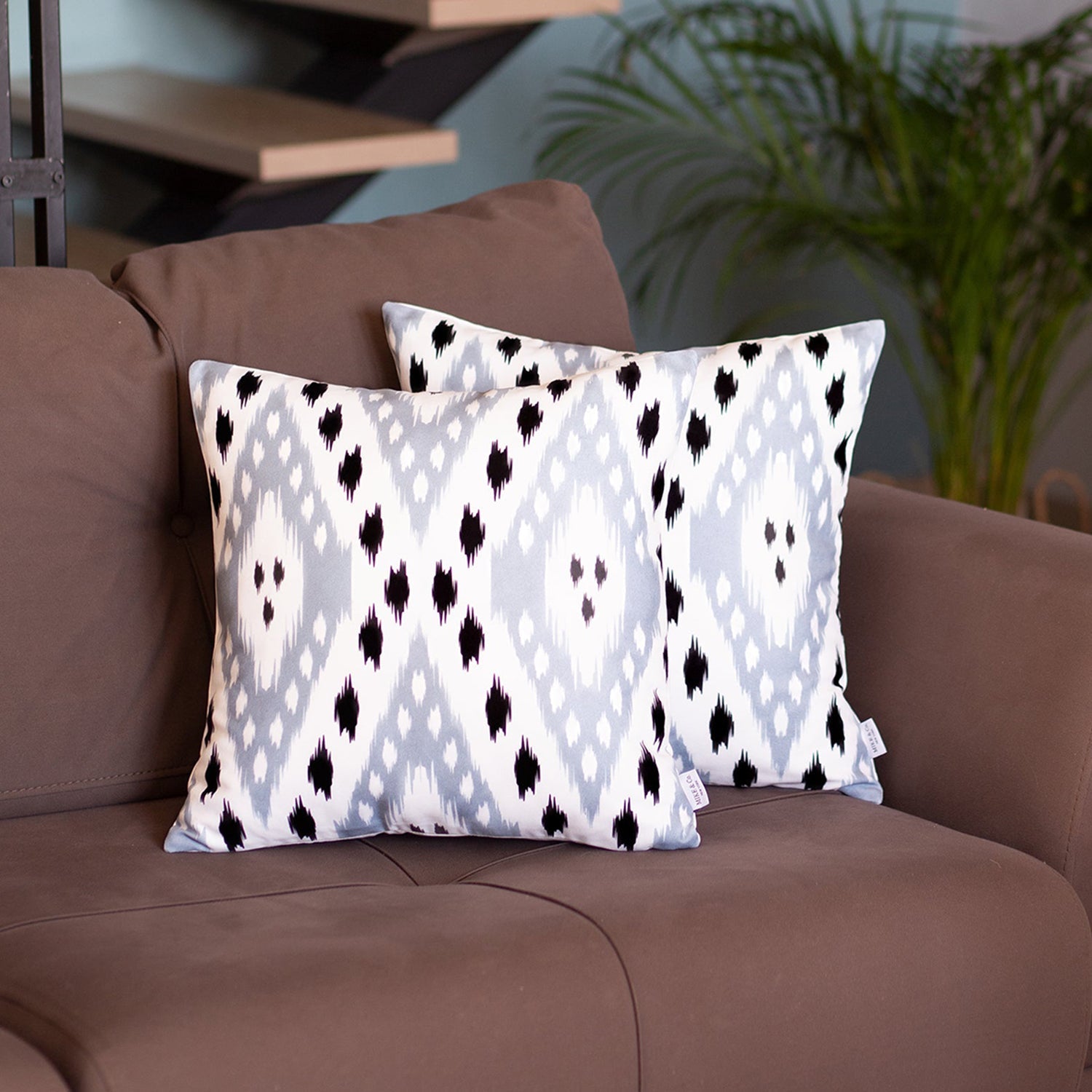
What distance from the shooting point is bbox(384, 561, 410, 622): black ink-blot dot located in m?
1.08

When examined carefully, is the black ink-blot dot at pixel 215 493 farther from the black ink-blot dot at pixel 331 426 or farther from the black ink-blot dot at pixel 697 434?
the black ink-blot dot at pixel 697 434

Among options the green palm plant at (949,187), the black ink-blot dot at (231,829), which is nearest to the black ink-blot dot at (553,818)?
the black ink-blot dot at (231,829)

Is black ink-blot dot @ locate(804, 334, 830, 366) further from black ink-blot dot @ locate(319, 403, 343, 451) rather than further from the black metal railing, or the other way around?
the black metal railing

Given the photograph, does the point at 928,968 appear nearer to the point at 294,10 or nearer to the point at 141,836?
the point at 141,836

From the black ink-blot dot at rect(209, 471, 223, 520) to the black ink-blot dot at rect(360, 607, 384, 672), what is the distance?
174 millimetres

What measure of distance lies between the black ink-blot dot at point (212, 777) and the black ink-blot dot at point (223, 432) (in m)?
0.22

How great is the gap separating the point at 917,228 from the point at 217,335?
1.20 meters

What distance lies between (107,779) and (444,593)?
36 cm

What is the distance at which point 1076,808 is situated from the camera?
3.75 feet

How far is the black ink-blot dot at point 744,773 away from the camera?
1.21 metres

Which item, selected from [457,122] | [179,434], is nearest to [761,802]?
[179,434]

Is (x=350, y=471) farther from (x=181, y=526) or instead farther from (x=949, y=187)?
(x=949, y=187)

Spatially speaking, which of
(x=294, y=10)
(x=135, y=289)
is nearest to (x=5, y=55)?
(x=135, y=289)

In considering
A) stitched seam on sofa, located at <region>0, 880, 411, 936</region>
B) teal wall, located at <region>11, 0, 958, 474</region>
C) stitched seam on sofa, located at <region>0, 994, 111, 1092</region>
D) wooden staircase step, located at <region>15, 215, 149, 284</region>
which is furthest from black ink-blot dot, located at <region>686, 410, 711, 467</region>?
teal wall, located at <region>11, 0, 958, 474</region>
